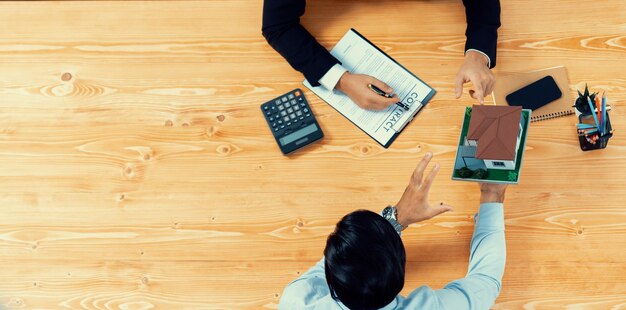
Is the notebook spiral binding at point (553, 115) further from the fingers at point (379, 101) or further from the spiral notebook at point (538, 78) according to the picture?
the fingers at point (379, 101)

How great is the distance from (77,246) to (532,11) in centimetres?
129

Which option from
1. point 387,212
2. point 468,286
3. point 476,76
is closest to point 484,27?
point 476,76

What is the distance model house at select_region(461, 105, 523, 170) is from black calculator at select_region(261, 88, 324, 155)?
38 cm

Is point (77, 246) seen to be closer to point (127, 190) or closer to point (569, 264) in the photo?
point (127, 190)

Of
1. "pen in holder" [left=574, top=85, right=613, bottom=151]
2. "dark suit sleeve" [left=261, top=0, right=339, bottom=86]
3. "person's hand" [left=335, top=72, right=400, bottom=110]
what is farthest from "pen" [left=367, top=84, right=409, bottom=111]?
"pen in holder" [left=574, top=85, right=613, bottom=151]

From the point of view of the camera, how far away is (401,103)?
132 centimetres

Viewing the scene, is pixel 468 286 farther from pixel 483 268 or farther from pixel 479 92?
pixel 479 92

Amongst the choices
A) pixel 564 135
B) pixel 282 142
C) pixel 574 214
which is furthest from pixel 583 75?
pixel 282 142

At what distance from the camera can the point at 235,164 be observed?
1.33 m

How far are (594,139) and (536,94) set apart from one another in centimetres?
17

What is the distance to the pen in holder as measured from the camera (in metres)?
1.20

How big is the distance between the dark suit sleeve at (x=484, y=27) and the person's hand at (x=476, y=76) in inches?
0.9

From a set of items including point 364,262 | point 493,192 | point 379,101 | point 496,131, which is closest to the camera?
point 364,262

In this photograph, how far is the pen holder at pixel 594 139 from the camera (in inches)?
47.7
